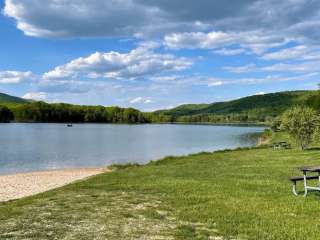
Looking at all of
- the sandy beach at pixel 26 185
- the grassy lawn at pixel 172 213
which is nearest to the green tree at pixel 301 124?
the sandy beach at pixel 26 185

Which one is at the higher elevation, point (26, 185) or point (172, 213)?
point (172, 213)

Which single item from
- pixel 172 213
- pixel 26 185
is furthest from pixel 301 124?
pixel 172 213

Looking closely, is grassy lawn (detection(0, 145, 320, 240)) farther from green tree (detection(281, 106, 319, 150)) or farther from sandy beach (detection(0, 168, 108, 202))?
green tree (detection(281, 106, 319, 150))

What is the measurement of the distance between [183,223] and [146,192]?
19.1 ft

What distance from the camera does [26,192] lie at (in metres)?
25.8

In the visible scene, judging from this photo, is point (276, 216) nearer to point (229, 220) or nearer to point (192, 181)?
point (229, 220)

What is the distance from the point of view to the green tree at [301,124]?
3966 cm

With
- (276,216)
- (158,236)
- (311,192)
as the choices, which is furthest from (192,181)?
(158,236)

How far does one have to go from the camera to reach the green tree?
39656mm

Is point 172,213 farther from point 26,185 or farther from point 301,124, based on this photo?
point 301,124

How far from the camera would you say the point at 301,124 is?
131 ft

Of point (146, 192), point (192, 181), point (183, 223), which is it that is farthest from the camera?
point (192, 181)

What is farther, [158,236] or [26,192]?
[26,192]

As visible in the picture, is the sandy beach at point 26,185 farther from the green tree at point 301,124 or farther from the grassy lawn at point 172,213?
the green tree at point 301,124
